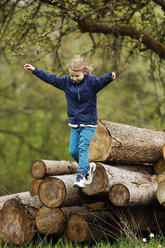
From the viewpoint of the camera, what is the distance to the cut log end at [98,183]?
524 cm

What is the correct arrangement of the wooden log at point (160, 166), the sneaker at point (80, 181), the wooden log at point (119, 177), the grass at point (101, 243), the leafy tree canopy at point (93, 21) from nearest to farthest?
the sneaker at point (80, 181), the grass at point (101, 243), the wooden log at point (119, 177), the wooden log at point (160, 166), the leafy tree canopy at point (93, 21)

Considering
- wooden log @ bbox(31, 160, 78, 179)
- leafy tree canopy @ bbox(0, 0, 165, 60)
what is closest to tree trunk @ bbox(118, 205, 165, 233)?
wooden log @ bbox(31, 160, 78, 179)

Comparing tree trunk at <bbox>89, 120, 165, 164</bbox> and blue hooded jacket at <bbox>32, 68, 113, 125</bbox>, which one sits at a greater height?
blue hooded jacket at <bbox>32, 68, 113, 125</bbox>

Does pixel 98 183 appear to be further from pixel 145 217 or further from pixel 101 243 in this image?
pixel 145 217

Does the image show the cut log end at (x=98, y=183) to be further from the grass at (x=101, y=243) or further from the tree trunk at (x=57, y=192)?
the grass at (x=101, y=243)

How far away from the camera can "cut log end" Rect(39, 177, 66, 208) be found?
17.2 ft

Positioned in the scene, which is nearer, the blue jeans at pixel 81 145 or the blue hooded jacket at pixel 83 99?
the blue jeans at pixel 81 145

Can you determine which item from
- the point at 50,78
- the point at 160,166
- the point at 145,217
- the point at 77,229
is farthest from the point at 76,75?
the point at 145,217

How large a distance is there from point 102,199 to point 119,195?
49 centimetres

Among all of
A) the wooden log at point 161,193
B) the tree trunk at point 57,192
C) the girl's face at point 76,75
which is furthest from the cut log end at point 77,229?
the girl's face at point 76,75

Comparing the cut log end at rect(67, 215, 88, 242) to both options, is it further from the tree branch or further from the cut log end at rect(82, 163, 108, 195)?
the tree branch

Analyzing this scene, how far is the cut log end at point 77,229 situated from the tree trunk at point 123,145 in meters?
0.99

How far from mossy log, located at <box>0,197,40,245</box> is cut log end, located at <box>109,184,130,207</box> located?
3.93 feet

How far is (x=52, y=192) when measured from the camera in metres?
5.27
